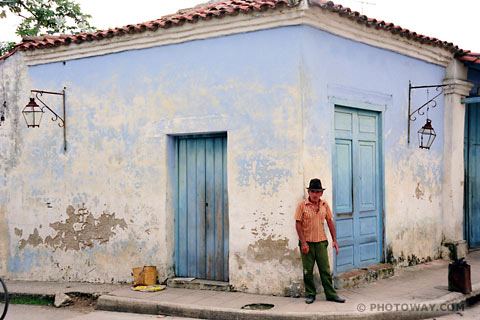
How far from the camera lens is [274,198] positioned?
299 inches

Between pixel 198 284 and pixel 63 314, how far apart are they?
2.02m

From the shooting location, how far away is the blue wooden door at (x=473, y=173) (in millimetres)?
11523

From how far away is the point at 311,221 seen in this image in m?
7.06

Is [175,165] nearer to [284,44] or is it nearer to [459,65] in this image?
[284,44]

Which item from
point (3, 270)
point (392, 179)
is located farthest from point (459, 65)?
point (3, 270)

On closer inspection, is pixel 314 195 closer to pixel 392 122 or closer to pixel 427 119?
pixel 392 122

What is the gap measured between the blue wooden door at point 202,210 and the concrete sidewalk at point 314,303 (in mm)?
489

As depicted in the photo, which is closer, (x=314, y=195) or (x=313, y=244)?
(x=314, y=195)

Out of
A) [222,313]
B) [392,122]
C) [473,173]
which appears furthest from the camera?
[473,173]

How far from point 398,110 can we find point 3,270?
313 inches

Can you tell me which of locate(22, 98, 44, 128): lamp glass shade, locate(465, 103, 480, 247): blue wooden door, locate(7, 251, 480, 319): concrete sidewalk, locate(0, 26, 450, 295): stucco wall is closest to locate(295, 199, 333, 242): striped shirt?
locate(0, 26, 450, 295): stucco wall

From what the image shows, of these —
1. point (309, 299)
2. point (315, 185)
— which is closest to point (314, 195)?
point (315, 185)

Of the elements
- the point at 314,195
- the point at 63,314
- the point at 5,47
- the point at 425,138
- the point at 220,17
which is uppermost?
the point at 5,47

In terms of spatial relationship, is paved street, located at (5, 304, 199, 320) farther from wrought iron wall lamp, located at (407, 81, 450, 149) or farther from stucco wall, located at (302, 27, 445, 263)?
wrought iron wall lamp, located at (407, 81, 450, 149)
